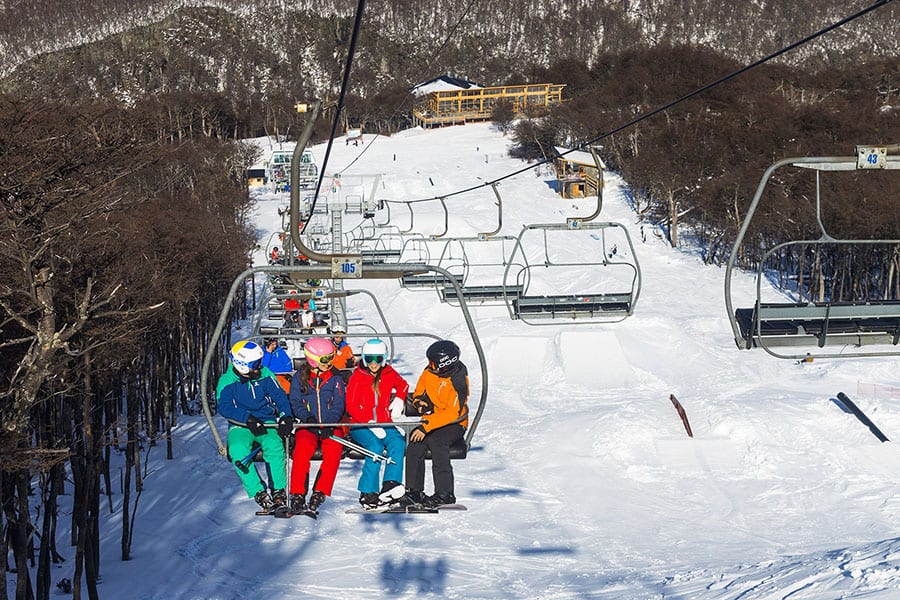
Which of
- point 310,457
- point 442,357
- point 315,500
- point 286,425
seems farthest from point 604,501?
point 286,425

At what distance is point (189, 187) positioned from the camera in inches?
2231

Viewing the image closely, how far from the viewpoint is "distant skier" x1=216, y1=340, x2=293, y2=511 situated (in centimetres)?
780

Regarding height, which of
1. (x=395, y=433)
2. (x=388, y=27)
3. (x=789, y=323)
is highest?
(x=388, y=27)

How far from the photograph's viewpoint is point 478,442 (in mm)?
23750

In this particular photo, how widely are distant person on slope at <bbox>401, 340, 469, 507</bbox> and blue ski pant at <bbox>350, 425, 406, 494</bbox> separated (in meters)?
0.18

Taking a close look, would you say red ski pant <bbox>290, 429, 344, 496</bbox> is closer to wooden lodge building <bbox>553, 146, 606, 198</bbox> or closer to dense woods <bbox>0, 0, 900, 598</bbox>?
dense woods <bbox>0, 0, 900, 598</bbox>

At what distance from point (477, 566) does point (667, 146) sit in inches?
1634

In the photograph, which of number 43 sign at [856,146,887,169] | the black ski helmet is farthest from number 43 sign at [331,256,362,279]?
number 43 sign at [856,146,887,169]

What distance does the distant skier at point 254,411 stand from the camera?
7805mm

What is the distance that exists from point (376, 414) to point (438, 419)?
60 cm

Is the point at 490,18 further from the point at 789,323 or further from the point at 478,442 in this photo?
the point at 789,323

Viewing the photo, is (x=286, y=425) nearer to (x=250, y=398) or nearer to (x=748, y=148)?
(x=250, y=398)

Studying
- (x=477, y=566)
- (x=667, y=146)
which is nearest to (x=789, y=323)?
(x=477, y=566)

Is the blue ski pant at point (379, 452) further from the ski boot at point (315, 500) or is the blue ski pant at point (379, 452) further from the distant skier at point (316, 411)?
the ski boot at point (315, 500)
